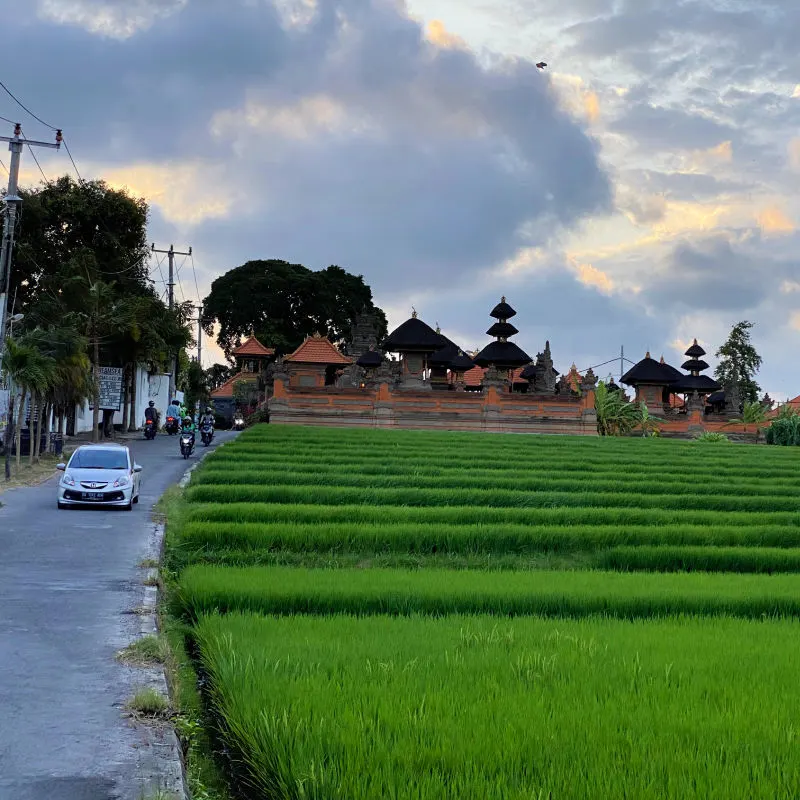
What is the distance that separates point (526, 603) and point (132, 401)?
150 feet

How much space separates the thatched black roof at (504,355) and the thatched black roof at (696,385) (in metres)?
13.4

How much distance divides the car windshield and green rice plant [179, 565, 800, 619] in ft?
35.2

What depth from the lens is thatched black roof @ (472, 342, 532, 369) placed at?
70562mm

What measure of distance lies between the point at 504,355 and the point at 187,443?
38214 millimetres

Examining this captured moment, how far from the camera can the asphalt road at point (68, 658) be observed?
606 cm

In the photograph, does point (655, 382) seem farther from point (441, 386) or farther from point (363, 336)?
point (363, 336)

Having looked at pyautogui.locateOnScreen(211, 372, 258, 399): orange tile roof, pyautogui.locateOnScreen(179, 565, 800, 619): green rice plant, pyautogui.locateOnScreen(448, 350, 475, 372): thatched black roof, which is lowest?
pyautogui.locateOnScreen(179, 565, 800, 619): green rice plant

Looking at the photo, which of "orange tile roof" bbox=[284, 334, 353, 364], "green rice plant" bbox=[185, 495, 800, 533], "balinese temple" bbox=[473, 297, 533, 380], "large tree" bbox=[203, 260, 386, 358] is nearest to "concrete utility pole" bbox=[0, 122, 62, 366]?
"green rice plant" bbox=[185, 495, 800, 533]

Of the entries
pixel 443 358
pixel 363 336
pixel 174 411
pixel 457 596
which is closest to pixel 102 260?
pixel 174 411

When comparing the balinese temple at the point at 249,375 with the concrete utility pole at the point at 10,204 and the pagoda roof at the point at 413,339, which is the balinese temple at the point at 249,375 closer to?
the pagoda roof at the point at 413,339

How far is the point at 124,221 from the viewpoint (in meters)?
49.2

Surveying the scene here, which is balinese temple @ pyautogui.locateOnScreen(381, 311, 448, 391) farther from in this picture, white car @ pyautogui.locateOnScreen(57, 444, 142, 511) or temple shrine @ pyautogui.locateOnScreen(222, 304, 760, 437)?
white car @ pyautogui.locateOnScreen(57, 444, 142, 511)

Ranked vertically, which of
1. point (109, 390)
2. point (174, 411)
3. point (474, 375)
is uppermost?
point (474, 375)

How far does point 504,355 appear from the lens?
70812mm
